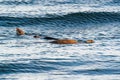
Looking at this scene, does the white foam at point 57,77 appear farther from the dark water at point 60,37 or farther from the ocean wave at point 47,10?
the ocean wave at point 47,10

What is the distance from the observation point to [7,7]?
41094 mm

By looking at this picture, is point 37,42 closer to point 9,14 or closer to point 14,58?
point 14,58

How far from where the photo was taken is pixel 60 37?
2998 centimetres

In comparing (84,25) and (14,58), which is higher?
(84,25)

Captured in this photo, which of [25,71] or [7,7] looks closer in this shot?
[25,71]

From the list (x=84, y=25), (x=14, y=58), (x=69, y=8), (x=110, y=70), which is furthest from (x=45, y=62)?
(x=69, y=8)

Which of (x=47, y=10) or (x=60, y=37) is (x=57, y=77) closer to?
(x=60, y=37)

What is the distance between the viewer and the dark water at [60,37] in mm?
21953

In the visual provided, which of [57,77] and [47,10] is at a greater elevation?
[47,10]

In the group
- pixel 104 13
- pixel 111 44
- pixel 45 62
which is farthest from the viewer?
pixel 104 13

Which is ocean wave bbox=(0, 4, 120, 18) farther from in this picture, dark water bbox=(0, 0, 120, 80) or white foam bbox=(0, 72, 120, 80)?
white foam bbox=(0, 72, 120, 80)

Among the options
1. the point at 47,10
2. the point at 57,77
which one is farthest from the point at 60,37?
the point at 47,10

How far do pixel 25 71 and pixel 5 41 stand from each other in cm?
601

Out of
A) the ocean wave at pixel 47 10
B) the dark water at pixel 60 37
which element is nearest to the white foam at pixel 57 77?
the dark water at pixel 60 37
